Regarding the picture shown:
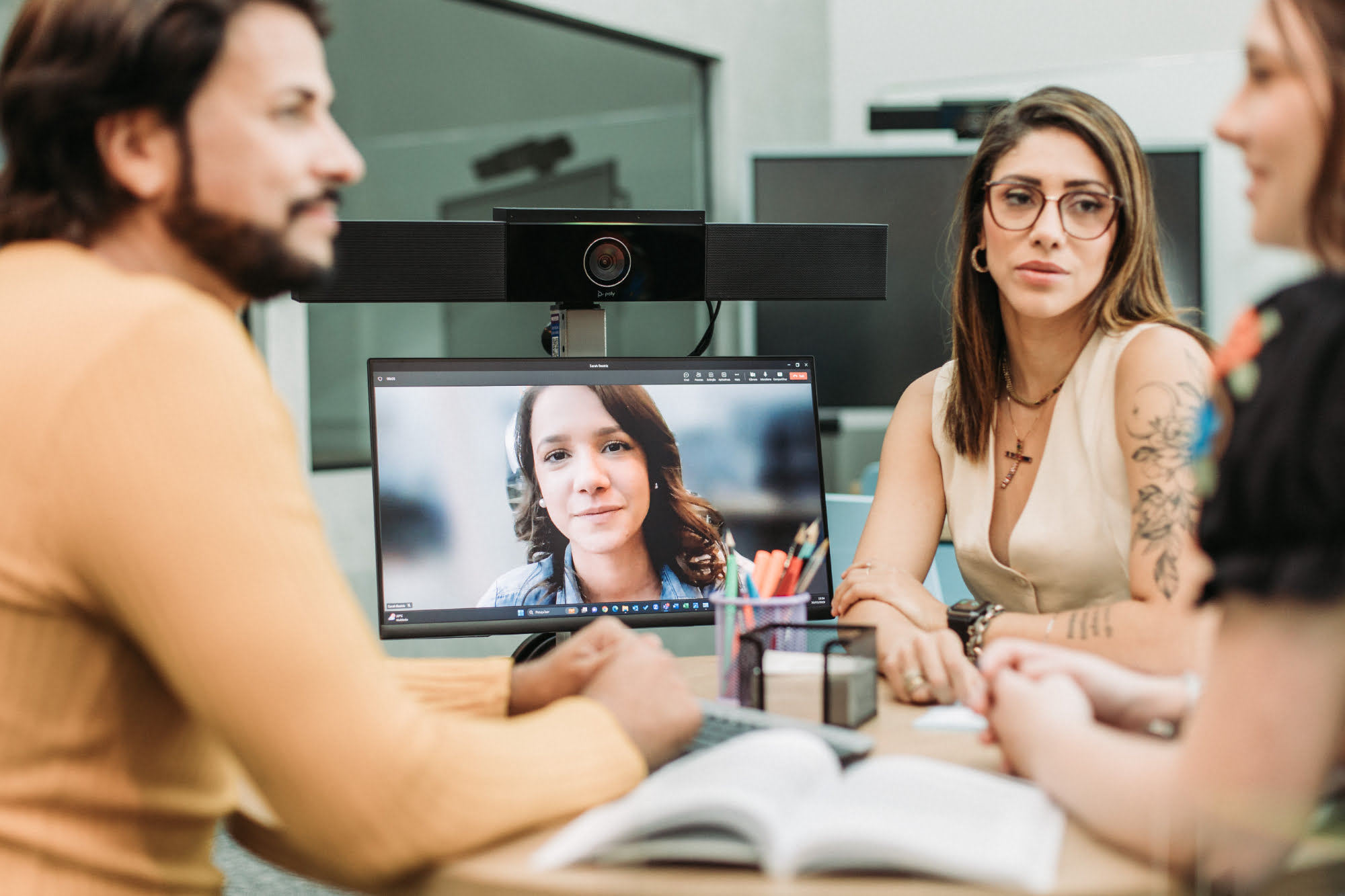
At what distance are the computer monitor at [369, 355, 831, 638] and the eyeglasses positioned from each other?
1.65 feet

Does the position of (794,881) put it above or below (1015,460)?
below

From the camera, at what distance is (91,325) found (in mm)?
678

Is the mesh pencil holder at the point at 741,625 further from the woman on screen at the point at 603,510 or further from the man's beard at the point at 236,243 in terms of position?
the man's beard at the point at 236,243

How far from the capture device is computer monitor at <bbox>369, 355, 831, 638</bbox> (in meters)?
1.37

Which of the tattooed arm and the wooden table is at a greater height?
the tattooed arm

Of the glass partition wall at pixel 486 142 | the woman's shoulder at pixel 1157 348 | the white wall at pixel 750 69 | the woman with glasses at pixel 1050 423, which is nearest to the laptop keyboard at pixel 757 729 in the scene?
the woman with glasses at pixel 1050 423

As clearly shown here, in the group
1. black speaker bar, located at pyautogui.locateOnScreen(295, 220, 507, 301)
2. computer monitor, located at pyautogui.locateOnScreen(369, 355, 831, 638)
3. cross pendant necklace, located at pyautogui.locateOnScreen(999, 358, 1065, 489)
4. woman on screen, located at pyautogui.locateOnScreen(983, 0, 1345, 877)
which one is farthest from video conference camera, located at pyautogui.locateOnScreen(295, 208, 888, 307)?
woman on screen, located at pyautogui.locateOnScreen(983, 0, 1345, 877)

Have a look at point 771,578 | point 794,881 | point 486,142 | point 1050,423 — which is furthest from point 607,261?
point 486,142

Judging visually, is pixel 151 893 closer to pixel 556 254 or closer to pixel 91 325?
pixel 91 325

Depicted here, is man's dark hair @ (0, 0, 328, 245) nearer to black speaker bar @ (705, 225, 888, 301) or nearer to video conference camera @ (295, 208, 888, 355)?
video conference camera @ (295, 208, 888, 355)

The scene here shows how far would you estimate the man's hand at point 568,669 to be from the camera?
3.26 feet

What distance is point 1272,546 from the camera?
60cm

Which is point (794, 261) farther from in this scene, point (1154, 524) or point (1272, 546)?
point (1272, 546)

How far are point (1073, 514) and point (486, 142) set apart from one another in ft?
7.64
